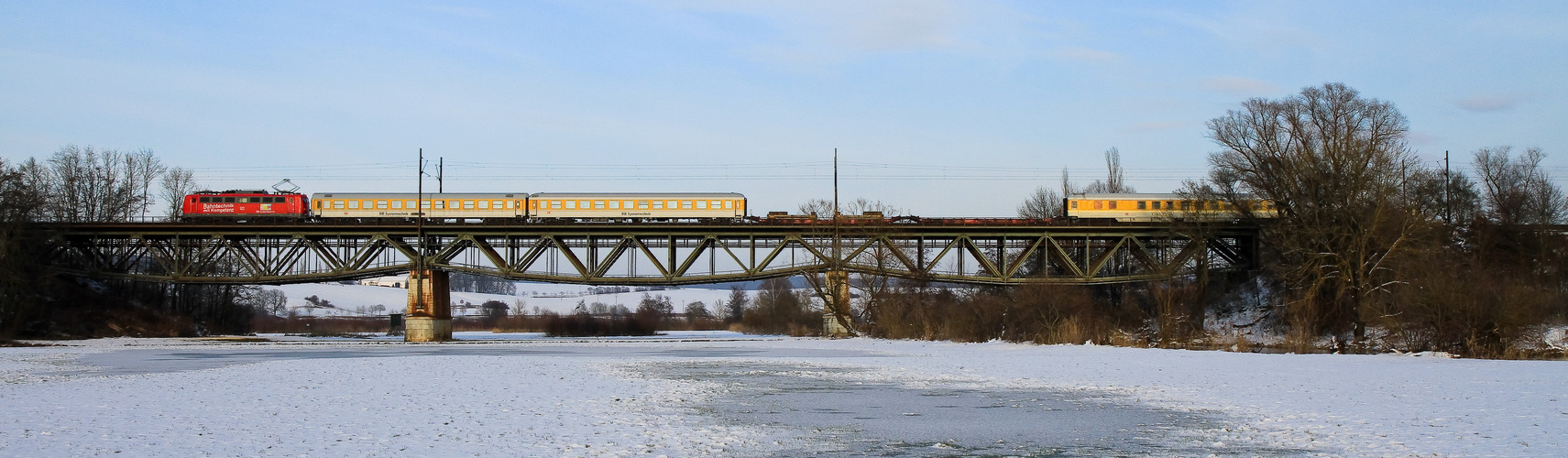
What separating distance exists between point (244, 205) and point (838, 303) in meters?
39.6

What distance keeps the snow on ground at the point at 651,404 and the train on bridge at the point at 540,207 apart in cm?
3757

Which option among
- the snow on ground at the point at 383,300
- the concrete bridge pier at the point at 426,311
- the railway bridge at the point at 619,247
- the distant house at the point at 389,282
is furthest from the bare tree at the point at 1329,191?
the distant house at the point at 389,282

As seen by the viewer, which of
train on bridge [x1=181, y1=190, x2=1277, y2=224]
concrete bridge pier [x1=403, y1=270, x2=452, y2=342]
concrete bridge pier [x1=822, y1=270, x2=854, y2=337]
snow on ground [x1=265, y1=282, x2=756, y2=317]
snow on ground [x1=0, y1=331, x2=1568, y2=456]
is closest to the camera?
snow on ground [x1=0, y1=331, x2=1568, y2=456]

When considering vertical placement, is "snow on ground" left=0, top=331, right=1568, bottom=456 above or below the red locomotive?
below

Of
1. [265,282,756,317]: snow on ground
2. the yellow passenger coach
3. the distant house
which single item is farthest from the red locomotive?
the distant house

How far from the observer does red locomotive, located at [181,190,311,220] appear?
70375 mm

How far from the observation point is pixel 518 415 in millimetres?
15945

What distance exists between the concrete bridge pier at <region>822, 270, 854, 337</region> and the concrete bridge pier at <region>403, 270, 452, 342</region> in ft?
77.4

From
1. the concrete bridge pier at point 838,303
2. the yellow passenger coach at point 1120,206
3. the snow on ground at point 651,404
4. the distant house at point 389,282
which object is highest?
the yellow passenger coach at point 1120,206

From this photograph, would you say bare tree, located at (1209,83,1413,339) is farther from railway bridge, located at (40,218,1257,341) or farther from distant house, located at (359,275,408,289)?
distant house, located at (359,275,408,289)

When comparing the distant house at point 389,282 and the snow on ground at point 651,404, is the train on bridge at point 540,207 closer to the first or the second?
the snow on ground at point 651,404

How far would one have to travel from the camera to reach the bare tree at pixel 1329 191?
49.5 m

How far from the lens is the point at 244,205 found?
232ft

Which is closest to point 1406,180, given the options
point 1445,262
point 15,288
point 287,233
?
point 1445,262
